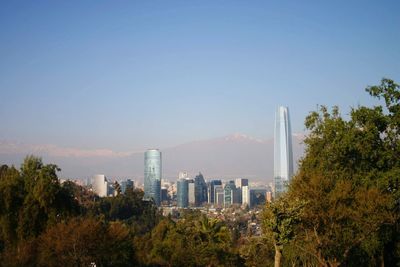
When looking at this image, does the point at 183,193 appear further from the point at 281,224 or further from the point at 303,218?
the point at 281,224

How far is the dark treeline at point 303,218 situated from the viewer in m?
16.0

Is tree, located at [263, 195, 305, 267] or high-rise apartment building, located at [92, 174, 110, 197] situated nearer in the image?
tree, located at [263, 195, 305, 267]

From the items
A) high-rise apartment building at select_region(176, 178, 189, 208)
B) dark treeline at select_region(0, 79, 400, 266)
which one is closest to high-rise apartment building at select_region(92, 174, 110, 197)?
high-rise apartment building at select_region(176, 178, 189, 208)

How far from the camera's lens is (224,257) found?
88.0 ft

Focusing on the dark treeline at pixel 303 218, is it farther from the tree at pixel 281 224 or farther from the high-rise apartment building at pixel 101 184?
the high-rise apartment building at pixel 101 184

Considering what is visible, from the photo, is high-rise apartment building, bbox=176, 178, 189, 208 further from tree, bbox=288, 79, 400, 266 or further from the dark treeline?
tree, bbox=288, 79, 400, 266

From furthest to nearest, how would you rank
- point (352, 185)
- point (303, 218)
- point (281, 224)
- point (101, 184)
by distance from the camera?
point (101, 184) → point (352, 185) → point (303, 218) → point (281, 224)

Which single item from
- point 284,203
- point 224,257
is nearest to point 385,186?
point 284,203

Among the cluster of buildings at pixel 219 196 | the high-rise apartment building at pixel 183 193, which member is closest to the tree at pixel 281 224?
the cluster of buildings at pixel 219 196

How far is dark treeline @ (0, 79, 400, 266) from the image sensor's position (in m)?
16.0

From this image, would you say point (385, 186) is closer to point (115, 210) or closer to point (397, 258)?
point (397, 258)

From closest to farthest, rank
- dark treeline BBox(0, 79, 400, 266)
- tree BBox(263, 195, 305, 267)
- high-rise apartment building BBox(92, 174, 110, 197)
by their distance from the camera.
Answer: tree BBox(263, 195, 305, 267) < dark treeline BBox(0, 79, 400, 266) < high-rise apartment building BBox(92, 174, 110, 197)

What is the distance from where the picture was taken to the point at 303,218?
1506cm

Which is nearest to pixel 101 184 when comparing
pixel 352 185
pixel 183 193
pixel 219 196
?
pixel 183 193
